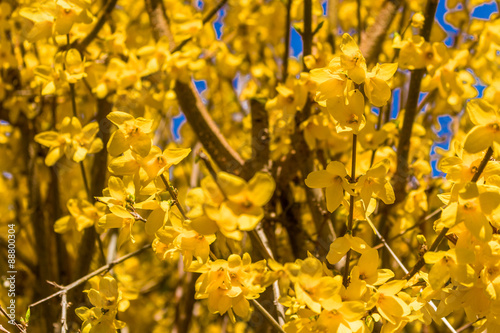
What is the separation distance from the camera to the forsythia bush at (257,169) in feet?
3.21

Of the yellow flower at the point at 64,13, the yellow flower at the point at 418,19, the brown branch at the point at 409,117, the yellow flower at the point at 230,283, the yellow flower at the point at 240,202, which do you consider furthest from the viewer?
the brown branch at the point at 409,117

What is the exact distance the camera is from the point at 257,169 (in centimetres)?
192

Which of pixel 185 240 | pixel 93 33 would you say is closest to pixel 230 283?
pixel 185 240

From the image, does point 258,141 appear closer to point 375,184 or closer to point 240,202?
point 375,184

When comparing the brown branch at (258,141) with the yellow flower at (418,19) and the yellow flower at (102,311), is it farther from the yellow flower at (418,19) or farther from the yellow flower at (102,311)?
the yellow flower at (102,311)

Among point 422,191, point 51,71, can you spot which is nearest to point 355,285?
point 422,191

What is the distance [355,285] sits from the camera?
1.02 metres

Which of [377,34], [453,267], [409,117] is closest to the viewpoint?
[453,267]

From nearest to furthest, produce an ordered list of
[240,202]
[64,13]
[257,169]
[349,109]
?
[240,202] → [349,109] → [64,13] → [257,169]

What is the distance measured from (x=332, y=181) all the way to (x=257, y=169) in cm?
87

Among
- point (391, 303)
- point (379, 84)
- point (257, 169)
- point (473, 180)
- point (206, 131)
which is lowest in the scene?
point (257, 169)

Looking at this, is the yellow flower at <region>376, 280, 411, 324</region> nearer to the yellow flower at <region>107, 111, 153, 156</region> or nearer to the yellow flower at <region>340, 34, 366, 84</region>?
the yellow flower at <region>340, 34, 366, 84</region>

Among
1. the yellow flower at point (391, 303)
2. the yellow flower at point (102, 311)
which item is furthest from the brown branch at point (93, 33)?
the yellow flower at point (391, 303)

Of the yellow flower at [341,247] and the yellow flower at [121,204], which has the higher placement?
the yellow flower at [121,204]
